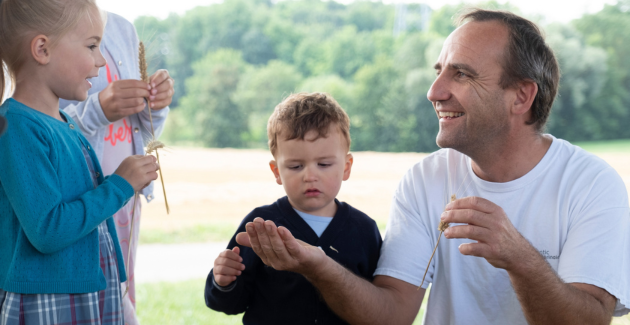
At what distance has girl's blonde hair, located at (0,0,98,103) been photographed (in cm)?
155

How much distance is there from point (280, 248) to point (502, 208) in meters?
0.72

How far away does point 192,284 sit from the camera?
507 centimetres

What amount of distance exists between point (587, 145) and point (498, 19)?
1549 cm

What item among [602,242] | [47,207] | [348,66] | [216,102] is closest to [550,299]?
[602,242]

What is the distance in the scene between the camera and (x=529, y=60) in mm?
1975

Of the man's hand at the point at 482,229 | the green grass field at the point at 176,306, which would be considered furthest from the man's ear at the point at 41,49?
the green grass field at the point at 176,306

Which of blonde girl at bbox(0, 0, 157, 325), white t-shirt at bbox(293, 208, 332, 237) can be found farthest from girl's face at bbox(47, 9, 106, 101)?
white t-shirt at bbox(293, 208, 332, 237)

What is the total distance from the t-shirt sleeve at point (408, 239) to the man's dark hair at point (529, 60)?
49cm

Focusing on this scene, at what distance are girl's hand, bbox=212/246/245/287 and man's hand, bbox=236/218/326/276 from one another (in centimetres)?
13

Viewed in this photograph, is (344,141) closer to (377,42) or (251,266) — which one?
(251,266)

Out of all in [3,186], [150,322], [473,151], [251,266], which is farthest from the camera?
[150,322]

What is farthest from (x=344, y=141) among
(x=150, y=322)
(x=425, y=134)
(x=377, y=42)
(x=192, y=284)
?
(x=377, y=42)

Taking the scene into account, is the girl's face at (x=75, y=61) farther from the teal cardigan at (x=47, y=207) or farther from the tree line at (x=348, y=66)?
the tree line at (x=348, y=66)

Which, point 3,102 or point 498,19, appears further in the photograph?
point 498,19
